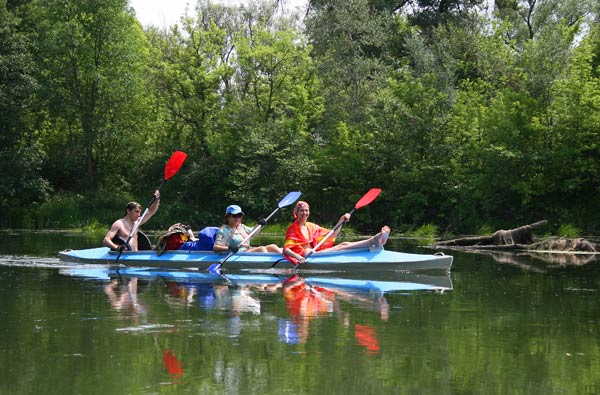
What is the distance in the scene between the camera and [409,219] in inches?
1200

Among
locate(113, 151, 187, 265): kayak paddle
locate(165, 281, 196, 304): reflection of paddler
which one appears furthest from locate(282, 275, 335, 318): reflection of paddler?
locate(113, 151, 187, 265): kayak paddle

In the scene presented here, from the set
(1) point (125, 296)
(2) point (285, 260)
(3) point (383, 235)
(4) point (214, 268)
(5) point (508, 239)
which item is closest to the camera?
(1) point (125, 296)

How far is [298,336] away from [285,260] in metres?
6.26

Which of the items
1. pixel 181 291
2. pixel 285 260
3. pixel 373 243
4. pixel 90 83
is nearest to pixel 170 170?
pixel 285 260

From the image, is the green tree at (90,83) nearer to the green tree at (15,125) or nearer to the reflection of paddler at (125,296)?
the green tree at (15,125)

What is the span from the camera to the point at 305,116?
3412 centimetres

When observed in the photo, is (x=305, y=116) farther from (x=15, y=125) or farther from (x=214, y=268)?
(x=214, y=268)

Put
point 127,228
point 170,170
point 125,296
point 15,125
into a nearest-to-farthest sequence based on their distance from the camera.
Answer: point 125,296 → point 127,228 → point 170,170 → point 15,125

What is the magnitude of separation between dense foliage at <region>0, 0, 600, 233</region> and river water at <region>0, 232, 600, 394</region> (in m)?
15.4

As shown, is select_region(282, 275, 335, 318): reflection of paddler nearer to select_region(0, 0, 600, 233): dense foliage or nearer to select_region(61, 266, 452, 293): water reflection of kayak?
select_region(61, 266, 452, 293): water reflection of kayak

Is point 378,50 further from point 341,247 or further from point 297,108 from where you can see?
point 341,247

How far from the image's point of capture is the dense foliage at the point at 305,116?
1093 inches

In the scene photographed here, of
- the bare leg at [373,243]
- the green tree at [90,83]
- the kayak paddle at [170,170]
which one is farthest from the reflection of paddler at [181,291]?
the green tree at [90,83]

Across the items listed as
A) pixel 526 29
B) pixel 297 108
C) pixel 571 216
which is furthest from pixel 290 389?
pixel 526 29
